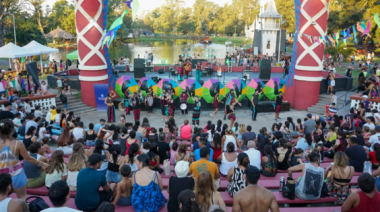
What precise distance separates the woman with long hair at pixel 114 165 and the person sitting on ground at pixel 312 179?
3.08m

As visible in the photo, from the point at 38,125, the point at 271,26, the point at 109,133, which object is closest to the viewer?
the point at 109,133

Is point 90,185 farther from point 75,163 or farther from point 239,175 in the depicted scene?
point 239,175

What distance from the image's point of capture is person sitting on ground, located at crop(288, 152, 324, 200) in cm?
457

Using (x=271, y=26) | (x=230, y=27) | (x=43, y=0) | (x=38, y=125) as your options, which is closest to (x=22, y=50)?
(x=38, y=125)

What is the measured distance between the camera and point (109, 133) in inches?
300

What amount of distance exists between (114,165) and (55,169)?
3.16 feet

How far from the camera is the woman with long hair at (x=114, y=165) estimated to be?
204 inches

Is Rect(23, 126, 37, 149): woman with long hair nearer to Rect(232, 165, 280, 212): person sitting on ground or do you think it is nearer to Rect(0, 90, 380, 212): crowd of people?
Rect(0, 90, 380, 212): crowd of people

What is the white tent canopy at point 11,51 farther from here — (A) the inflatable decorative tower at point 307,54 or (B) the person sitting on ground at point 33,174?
(A) the inflatable decorative tower at point 307,54

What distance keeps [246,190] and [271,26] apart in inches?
1679

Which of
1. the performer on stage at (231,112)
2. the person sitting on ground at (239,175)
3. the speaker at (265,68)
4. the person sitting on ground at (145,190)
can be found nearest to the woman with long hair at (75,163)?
the person sitting on ground at (145,190)

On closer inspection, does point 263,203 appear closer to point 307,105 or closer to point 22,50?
point 307,105

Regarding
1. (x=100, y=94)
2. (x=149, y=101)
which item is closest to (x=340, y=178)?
(x=149, y=101)

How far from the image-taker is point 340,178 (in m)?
4.66
